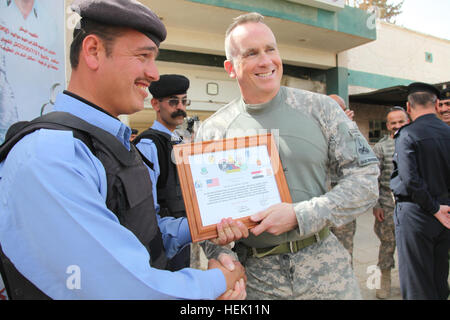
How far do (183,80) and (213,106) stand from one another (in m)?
3.42

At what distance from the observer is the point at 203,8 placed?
488 cm

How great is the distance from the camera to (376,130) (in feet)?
29.9

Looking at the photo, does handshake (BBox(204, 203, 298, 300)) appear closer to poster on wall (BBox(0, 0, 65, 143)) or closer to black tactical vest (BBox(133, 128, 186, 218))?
poster on wall (BBox(0, 0, 65, 143))

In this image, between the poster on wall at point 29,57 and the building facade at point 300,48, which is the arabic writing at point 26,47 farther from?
the building facade at point 300,48

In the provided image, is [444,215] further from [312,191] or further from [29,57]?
[29,57]

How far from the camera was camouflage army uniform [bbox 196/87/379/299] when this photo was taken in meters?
1.30

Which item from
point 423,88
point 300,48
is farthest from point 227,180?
point 300,48

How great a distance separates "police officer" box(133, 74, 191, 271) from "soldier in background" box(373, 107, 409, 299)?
2.45 metres

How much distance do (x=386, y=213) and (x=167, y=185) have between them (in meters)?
2.93

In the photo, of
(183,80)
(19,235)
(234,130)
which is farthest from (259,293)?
(183,80)

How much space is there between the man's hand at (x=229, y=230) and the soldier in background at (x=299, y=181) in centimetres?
8

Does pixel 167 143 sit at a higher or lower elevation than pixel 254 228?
higher

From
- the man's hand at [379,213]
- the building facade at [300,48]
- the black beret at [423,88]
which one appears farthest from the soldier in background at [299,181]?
the building facade at [300,48]
